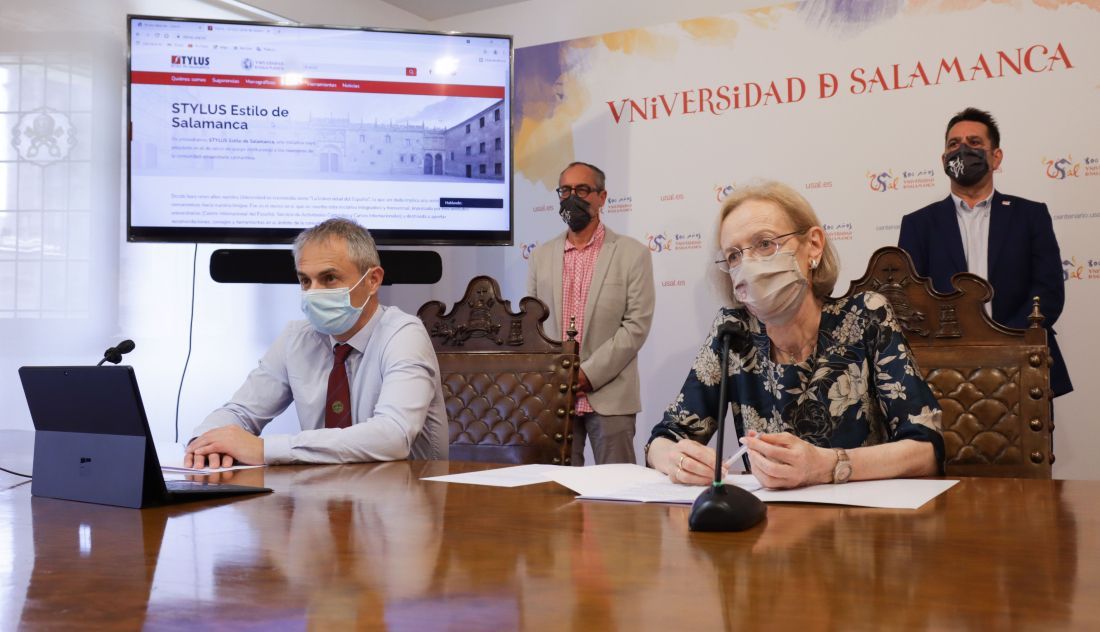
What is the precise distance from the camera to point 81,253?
14.2 feet

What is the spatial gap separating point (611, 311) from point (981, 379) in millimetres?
2316

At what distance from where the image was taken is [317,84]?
4.15 metres

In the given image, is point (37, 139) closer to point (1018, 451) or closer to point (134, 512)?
point (134, 512)

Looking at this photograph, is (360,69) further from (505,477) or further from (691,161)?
(505,477)

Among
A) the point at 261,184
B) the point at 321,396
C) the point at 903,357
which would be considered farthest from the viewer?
the point at 261,184

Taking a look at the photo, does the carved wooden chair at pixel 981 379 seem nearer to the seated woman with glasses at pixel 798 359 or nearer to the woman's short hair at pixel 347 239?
the seated woman with glasses at pixel 798 359

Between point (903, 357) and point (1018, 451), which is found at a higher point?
point (903, 357)

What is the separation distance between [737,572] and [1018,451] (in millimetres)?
1309

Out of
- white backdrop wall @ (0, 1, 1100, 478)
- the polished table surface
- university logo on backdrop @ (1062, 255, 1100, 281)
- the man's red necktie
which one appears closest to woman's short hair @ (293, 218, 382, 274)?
the man's red necktie

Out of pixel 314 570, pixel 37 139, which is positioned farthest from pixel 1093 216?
pixel 37 139

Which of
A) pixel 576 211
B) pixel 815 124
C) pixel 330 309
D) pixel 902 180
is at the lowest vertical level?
pixel 330 309

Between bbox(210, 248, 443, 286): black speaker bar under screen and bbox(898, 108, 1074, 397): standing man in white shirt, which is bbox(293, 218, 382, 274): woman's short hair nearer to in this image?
bbox(210, 248, 443, 286): black speaker bar under screen

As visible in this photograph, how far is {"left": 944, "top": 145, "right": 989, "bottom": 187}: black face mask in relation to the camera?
4215mm

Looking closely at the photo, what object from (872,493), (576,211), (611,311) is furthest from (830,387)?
(576,211)
